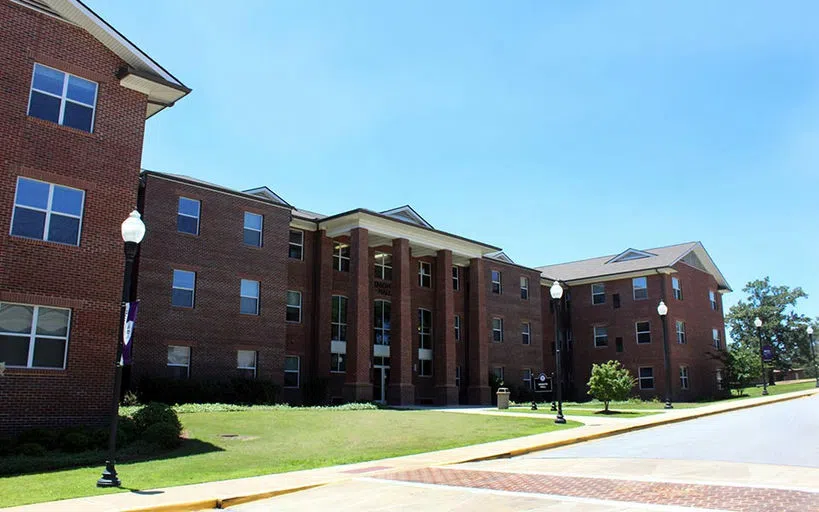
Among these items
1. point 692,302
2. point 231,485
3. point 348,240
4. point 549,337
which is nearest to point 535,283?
point 549,337

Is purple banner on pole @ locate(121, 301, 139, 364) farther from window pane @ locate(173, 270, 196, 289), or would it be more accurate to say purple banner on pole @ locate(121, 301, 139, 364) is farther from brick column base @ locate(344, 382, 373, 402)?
brick column base @ locate(344, 382, 373, 402)

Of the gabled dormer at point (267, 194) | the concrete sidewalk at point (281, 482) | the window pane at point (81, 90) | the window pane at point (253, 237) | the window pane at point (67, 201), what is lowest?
the concrete sidewalk at point (281, 482)

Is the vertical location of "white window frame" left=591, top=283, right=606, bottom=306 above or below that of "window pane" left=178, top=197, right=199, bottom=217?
below

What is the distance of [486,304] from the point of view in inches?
1690

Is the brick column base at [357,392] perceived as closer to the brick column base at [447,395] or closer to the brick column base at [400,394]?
the brick column base at [400,394]

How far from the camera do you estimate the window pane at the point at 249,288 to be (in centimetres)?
2953

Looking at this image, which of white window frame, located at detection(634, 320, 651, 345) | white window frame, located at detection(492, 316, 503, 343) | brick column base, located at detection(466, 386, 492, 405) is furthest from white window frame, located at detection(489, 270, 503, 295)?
white window frame, located at detection(634, 320, 651, 345)

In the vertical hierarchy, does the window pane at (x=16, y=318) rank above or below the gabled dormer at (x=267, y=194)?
below

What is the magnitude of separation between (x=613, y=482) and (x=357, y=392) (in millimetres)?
21944

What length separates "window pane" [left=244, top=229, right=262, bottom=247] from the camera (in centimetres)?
3006

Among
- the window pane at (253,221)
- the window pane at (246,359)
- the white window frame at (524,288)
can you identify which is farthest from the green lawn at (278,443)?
the white window frame at (524,288)

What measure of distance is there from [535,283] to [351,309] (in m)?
20.4

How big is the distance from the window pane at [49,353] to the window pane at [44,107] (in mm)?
5841

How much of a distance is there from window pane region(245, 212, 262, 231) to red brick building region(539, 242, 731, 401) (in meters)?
28.9
